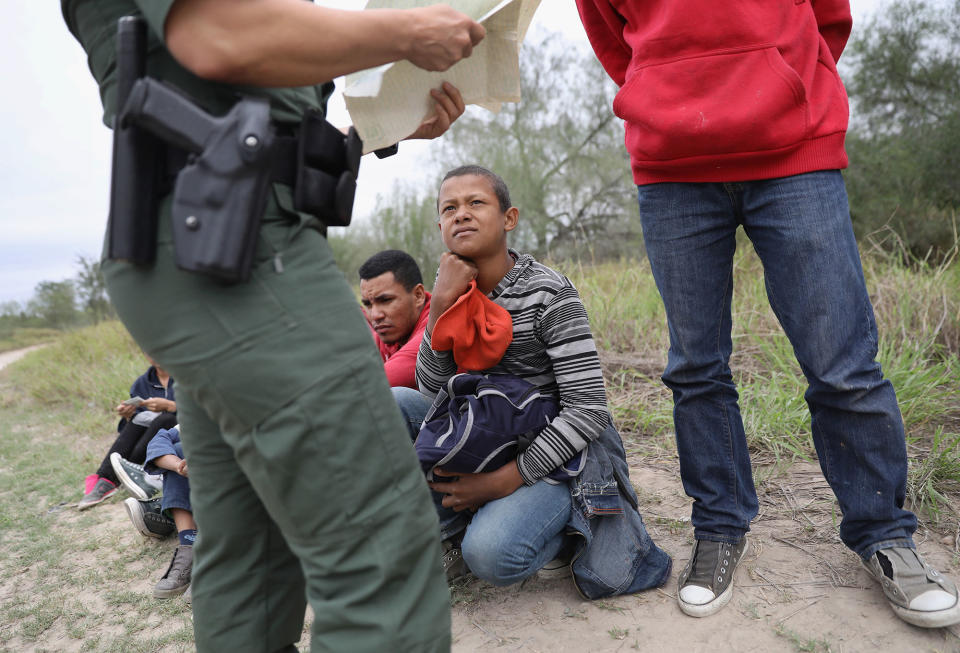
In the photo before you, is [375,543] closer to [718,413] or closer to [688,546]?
[718,413]

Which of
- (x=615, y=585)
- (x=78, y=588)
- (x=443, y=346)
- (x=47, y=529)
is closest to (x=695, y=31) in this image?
(x=443, y=346)

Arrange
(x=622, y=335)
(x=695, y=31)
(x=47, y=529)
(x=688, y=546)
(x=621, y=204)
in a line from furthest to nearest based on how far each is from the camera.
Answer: (x=621, y=204) < (x=622, y=335) < (x=47, y=529) < (x=688, y=546) < (x=695, y=31)

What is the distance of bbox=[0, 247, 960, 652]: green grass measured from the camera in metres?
2.17

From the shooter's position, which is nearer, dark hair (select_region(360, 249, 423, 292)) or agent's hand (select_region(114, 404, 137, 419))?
dark hair (select_region(360, 249, 423, 292))

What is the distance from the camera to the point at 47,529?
318cm

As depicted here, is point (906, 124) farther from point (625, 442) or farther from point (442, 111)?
point (442, 111)

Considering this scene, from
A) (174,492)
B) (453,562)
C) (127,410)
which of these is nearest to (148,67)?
(453,562)

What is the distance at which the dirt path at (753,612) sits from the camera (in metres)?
1.61

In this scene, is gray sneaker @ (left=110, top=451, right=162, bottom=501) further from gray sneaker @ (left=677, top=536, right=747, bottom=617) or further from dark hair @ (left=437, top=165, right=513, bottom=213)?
gray sneaker @ (left=677, top=536, right=747, bottom=617)

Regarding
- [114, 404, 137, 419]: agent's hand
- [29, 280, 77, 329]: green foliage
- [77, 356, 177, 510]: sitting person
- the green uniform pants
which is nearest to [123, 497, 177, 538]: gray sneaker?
[77, 356, 177, 510]: sitting person

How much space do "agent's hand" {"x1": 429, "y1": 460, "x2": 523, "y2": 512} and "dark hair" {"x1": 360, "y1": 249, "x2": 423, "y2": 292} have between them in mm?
1079

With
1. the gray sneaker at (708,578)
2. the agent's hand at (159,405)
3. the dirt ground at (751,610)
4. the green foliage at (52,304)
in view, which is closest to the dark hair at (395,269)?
the agent's hand at (159,405)

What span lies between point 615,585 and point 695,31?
1.51 m

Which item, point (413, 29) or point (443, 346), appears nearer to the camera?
point (413, 29)
